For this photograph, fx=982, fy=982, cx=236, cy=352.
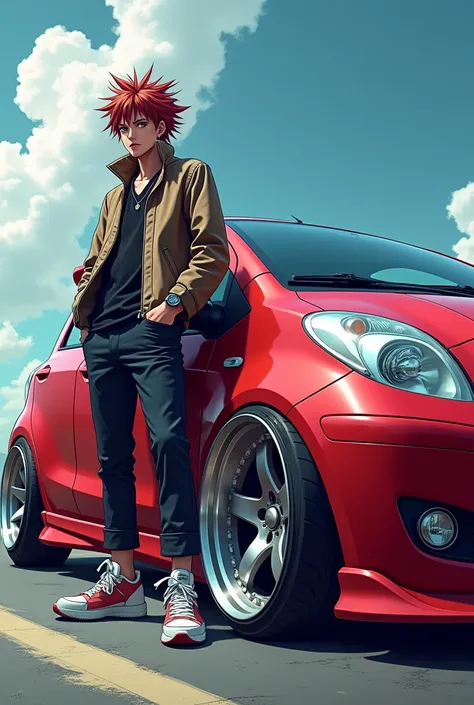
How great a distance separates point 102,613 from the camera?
3695 mm

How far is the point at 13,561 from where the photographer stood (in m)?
5.54

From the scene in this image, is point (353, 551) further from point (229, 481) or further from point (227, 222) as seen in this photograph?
point (227, 222)

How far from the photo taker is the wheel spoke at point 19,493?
544 cm

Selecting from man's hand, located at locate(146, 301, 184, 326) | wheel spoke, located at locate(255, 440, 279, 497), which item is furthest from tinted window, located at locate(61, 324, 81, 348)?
wheel spoke, located at locate(255, 440, 279, 497)

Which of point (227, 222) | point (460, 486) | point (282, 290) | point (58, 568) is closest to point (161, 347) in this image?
point (282, 290)

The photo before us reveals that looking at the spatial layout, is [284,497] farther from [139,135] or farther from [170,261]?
[139,135]

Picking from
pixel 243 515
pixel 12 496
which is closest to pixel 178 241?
pixel 243 515

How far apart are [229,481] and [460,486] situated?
3.14 feet

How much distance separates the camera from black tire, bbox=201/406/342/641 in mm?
3033

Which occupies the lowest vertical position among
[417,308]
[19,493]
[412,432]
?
[412,432]

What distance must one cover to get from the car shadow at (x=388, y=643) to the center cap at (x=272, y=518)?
367mm

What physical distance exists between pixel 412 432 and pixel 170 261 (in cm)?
125

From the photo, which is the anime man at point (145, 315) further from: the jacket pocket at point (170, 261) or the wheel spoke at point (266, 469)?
the wheel spoke at point (266, 469)

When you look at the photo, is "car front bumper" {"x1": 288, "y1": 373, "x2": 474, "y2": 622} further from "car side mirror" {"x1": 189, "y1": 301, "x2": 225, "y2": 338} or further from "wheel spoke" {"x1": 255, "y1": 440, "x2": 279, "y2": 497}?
"car side mirror" {"x1": 189, "y1": 301, "x2": 225, "y2": 338}
